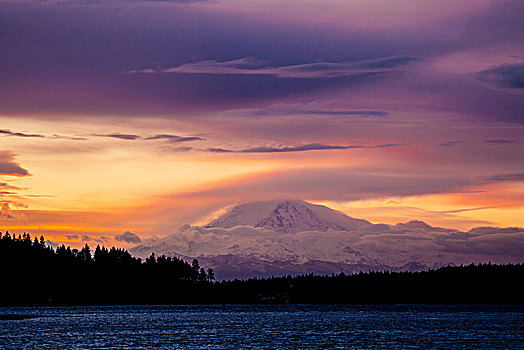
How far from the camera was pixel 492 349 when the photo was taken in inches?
4560

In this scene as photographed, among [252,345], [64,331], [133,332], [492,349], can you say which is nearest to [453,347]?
[492,349]

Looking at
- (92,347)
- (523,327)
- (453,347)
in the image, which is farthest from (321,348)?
(523,327)

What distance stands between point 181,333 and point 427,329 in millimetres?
57253

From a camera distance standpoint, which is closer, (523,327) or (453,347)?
(453,347)

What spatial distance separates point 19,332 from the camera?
14988cm

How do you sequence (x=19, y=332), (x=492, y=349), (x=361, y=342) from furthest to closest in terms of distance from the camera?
1. (x=19, y=332)
2. (x=361, y=342)
3. (x=492, y=349)

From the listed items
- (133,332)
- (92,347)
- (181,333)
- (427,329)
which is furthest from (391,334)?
(92,347)

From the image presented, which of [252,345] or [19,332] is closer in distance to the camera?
[252,345]

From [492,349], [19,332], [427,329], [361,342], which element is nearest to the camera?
[492,349]

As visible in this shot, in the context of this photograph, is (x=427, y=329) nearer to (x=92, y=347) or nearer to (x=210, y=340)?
(x=210, y=340)

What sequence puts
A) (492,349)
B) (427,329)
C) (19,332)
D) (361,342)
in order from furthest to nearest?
(427,329), (19,332), (361,342), (492,349)

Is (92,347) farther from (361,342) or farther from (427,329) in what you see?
(427,329)

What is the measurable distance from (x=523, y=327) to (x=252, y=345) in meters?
80.5

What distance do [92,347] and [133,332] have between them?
36885 millimetres
